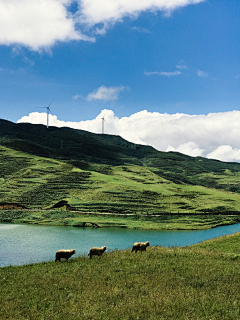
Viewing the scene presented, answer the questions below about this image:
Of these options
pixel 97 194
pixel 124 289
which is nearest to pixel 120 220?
pixel 97 194

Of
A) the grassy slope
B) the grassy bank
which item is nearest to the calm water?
the grassy bank

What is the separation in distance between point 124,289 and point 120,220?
91.8m

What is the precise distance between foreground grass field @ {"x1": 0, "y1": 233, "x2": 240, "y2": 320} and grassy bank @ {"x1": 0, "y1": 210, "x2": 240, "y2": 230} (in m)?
75.2

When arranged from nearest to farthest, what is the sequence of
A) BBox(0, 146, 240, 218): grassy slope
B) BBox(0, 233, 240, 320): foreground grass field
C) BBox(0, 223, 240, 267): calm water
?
1. BBox(0, 233, 240, 320): foreground grass field
2. BBox(0, 223, 240, 267): calm water
3. BBox(0, 146, 240, 218): grassy slope

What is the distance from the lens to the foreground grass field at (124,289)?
45.7 ft

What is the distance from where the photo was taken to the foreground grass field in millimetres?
13930


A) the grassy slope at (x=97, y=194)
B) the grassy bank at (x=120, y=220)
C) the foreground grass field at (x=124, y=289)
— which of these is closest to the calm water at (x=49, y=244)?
the grassy bank at (x=120, y=220)

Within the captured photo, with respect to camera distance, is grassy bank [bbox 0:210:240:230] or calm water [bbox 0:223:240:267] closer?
calm water [bbox 0:223:240:267]

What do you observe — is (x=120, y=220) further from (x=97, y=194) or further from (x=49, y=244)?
(x=49, y=244)

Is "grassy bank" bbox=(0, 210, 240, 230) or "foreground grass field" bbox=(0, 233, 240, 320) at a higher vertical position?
"foreground grass field" bbox=(0, 233, 240, 320)

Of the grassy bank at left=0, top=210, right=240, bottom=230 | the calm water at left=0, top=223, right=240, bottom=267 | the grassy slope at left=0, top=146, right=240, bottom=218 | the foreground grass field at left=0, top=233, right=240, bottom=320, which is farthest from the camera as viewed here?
the grassy slope at left=0, top=146, right=240, bottom=218

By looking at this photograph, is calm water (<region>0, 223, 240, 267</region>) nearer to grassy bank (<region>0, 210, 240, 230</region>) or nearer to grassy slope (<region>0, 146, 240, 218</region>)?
grassy bank (<region>0, 210, 240, 230</region>)

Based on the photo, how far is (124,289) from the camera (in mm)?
17453

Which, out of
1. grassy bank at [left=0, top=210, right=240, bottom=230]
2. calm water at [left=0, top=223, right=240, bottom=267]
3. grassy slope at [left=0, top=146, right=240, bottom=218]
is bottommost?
grassy bank at [left=0, top=210, right=240, bottom=230]
